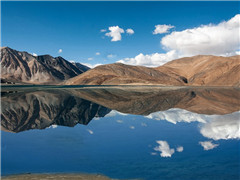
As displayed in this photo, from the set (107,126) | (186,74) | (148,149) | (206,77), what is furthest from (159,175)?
(186,74)

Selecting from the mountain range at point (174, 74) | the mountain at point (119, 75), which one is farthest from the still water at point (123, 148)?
the mountain at point (119, 75)

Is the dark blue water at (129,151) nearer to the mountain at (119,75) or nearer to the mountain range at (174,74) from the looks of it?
the mountain range at (174,74)

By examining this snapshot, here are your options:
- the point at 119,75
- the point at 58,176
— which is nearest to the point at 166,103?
the point at 58,176

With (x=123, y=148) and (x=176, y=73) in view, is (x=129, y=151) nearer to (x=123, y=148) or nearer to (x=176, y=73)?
(x=123, y=148)

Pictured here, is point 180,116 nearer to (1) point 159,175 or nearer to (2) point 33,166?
(1) point 159,175

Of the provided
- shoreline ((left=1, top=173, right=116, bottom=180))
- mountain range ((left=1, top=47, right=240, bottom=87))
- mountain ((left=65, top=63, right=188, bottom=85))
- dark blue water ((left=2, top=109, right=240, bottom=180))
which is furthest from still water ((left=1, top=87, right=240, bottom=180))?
mountain ((left=65, top=63, right=188, bottom=85))

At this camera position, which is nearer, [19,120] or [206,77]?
[19,120]

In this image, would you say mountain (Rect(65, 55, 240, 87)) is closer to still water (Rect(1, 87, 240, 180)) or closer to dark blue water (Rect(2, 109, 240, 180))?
still water (Rect(1, 87, 240, 180))
